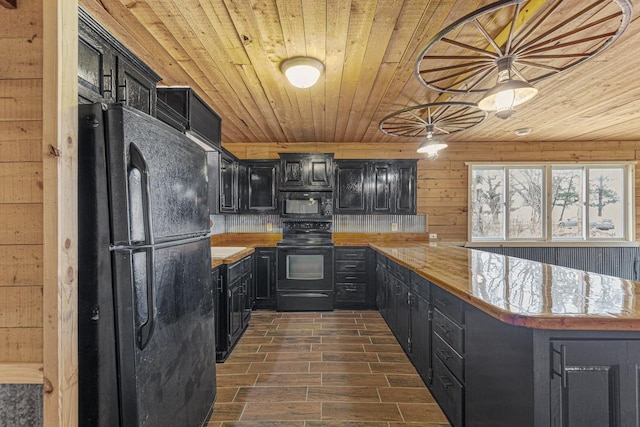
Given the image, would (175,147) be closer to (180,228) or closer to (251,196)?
(180,228)

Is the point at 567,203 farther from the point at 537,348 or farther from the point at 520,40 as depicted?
the point at 537,348

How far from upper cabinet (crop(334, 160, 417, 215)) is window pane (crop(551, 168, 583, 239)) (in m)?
2.49

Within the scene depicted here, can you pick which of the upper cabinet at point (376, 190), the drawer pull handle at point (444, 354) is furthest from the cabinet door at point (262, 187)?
the drawer pull handle at point (444, 354)

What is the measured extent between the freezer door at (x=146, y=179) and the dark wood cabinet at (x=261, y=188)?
3159mm

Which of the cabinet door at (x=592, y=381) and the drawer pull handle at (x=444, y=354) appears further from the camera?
the drawer pull handle at (x=444, y=354)

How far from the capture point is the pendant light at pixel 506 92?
5.46 feet

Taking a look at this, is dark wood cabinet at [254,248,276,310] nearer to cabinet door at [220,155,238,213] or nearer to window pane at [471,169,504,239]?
cabinet door at [220,155,238,213]

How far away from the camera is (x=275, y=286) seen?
4352 mm

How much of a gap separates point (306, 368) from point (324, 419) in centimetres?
66

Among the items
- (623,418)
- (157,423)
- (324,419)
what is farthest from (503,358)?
(157,423)

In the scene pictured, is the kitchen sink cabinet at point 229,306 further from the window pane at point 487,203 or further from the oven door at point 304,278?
the window pane at point 487,203

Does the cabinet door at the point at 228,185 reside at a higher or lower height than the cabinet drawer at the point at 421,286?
higher

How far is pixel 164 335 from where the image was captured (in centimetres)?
138

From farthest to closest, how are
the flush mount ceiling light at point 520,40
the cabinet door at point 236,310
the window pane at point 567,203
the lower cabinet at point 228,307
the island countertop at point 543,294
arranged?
the window pane at point 567,203, the cabinet door at point 236,310, the lower cabinet at point 228,307, the flush mount ceiling light at point 520,40, the island countertop at point 543,294
